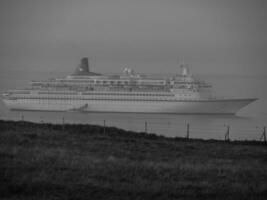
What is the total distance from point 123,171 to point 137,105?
47.2 m

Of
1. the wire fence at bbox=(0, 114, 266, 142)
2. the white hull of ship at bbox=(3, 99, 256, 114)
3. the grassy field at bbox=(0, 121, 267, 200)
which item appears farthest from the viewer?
the white hull of ship at bbox=(3, 99, 256, 114)

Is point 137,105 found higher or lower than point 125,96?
lower

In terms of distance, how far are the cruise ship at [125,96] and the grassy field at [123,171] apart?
41.2m

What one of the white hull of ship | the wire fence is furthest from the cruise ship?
the wire fence

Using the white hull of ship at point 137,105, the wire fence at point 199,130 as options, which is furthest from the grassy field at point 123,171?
the white hull of ship at point 137,105

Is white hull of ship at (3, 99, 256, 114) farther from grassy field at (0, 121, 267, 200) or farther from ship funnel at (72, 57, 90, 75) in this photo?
grassy field at (0, 121, 267, 200)

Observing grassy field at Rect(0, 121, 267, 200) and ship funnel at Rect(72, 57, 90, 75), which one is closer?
grassy field at Rect(0, 121, 267, 200)

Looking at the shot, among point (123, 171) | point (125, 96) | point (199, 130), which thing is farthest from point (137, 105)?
point (123, 171)

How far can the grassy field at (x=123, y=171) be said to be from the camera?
745cm

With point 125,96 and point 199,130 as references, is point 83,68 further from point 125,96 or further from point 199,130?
point 199,130

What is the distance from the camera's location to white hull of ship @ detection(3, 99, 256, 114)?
5516 centimetres

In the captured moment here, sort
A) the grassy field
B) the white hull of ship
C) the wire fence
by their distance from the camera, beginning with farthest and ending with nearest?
the white hull of ship, the wire fence, the grassy field

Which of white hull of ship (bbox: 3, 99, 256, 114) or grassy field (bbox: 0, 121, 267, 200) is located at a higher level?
grassy field (bbox: 0, 121, 267, 200)

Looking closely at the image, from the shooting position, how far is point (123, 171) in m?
9.20
